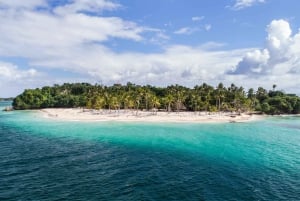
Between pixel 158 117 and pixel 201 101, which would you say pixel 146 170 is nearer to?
pixel 158 117

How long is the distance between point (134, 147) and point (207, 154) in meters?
14.1

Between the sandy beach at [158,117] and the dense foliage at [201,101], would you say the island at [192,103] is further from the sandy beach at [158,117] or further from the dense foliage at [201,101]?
the sandy beach at [158,117]

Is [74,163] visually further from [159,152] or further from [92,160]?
[159,152]

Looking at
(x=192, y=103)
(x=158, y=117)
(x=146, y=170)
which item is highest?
(x=192, y=103)

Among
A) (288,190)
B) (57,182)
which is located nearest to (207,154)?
(288,190)

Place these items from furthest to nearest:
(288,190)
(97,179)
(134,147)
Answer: (134,147), (97,179), (288,190)

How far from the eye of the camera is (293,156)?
49281 mm

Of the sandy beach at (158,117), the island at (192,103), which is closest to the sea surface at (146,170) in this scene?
the sandy beach at (158,117)

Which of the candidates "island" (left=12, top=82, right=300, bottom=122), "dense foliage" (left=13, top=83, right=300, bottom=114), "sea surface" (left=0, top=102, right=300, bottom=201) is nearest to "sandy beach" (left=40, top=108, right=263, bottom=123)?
"island" (left=12, top=82, right=300, bottom=122)

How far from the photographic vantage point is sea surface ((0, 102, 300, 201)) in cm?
2938

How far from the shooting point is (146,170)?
37.7 metres

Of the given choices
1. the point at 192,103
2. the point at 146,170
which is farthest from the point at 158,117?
the point at 146,170

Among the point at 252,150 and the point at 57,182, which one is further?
the point at 252,150

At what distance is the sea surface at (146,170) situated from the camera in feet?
96.4
